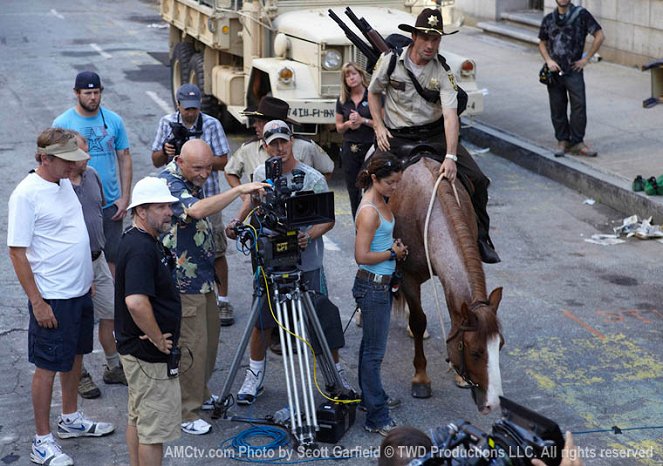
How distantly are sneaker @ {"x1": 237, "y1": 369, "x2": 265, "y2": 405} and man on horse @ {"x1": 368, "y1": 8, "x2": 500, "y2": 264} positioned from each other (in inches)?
75.1

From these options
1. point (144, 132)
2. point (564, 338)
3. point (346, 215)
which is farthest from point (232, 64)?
point (564, 338)

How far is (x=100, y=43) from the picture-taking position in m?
24.5

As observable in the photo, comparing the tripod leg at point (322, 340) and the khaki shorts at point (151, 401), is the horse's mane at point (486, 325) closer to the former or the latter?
the tripod leg at point (322, 340)

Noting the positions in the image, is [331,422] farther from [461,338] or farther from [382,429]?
[461,338]

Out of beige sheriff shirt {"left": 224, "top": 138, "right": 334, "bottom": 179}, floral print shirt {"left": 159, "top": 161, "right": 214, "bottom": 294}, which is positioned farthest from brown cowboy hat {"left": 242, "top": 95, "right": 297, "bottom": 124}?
floral print shirt {"left": 159, "top": 161, "right": 214, "bottom": 294}

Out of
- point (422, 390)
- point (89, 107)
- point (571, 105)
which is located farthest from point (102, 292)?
point (571, 105)

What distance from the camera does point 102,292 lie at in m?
7.79

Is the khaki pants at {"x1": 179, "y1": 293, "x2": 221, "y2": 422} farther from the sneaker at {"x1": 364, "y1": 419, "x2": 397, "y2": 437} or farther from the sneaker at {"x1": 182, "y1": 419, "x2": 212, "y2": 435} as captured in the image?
the sneaker at {"x1": 364, "y1": 419, "x2": 397, "y2": 437}

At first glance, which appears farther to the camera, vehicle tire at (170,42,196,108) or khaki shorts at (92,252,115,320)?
vehicle tire at (170,42,196,108)

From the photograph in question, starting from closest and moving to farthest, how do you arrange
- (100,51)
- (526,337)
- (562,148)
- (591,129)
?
1. (526,337)
2. (562,148)
3. (591,129)
4. (100,51)

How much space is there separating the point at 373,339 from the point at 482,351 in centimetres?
92

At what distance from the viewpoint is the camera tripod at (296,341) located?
22.8 ft

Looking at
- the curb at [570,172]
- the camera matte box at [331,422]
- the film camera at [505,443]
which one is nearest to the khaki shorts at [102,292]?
the camera matte box at [331,422]

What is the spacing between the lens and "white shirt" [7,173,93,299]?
21.9 feet
